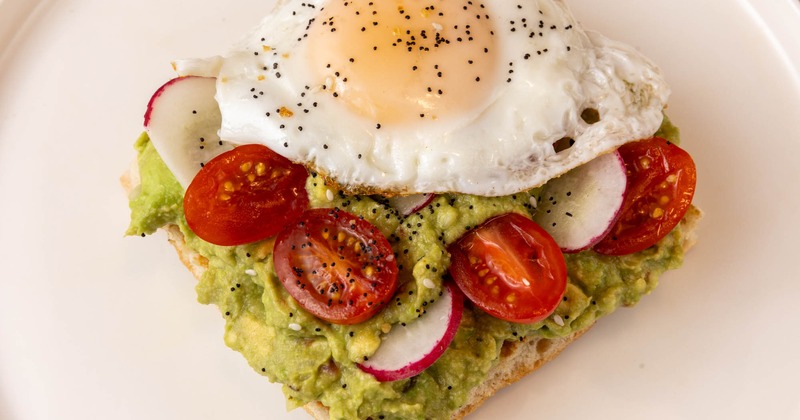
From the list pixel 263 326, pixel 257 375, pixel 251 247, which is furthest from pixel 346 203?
pixel 257 375

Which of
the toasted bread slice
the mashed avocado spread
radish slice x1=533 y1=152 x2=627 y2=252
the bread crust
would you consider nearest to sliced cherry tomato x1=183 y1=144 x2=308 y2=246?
the mashed avocado spread

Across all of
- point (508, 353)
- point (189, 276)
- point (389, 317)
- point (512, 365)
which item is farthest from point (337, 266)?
point (189, 276)

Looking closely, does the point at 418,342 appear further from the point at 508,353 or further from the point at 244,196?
the point at 244,196

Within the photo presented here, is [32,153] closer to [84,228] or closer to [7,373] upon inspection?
[84,228]

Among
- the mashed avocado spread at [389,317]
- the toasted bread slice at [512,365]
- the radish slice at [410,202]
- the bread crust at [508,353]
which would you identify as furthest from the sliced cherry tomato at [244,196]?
the toasted bread slice at [512,365]

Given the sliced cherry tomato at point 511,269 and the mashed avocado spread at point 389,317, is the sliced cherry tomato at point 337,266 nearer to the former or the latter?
the mashed avocado spread at point 389,317

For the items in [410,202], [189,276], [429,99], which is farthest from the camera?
[189,276]
